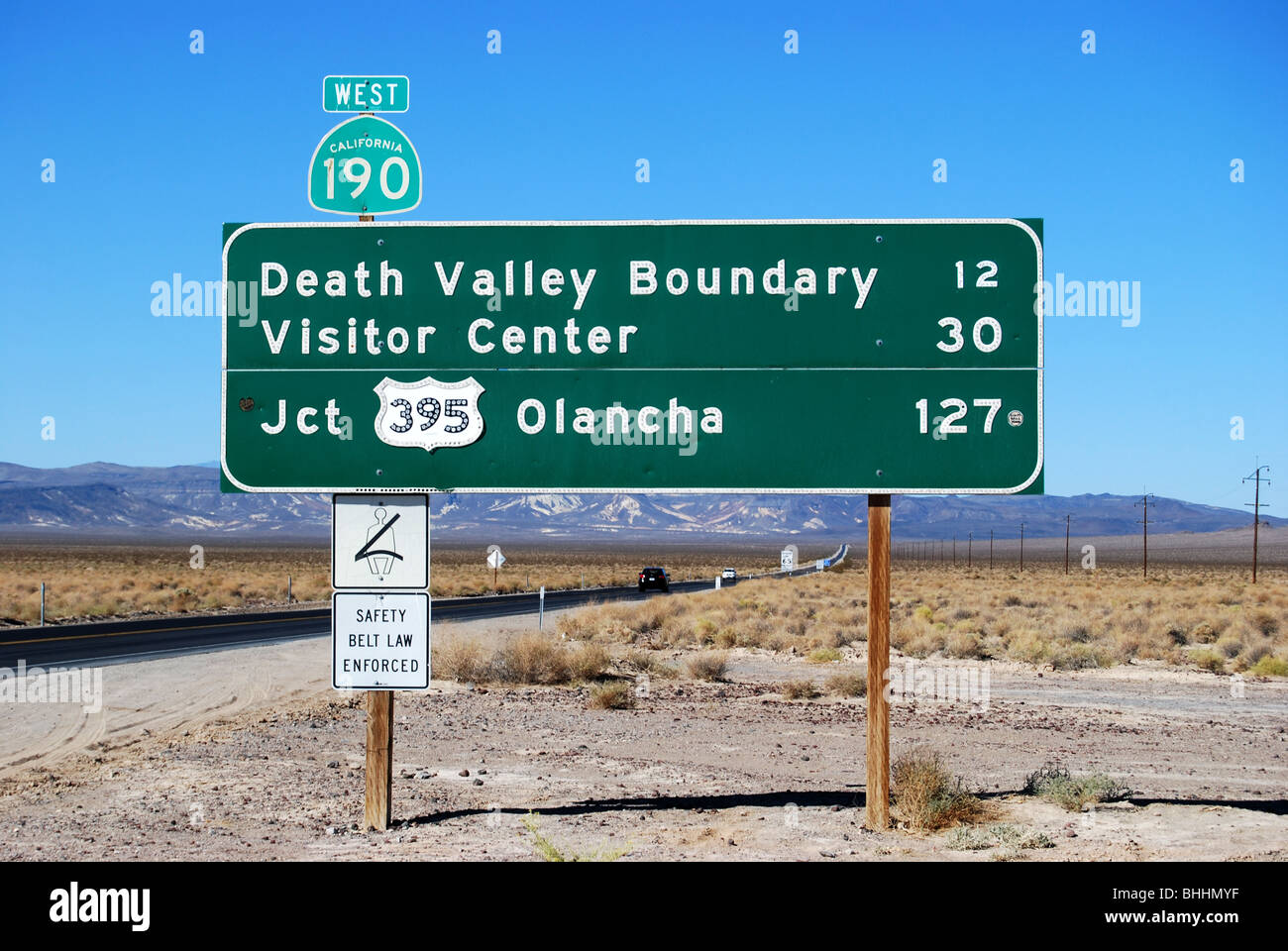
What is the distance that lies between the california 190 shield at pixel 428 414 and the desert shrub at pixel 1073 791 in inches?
220

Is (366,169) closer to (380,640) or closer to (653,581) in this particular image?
(380,640)

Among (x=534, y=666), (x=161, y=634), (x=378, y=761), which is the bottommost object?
(x=161, y=634)

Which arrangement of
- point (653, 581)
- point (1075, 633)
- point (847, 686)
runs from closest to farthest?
point (847, 686)
point (1075, 633)
point (653, 581)

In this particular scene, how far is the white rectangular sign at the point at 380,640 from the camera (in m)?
8.31

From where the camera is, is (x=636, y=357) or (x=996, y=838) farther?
(x=636, y=357)

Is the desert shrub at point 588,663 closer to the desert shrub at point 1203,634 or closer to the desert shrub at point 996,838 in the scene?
the desert shrub at point 996,838

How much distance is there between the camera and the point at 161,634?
102ft

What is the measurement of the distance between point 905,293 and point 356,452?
13.9 feet

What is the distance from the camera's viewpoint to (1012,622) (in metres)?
30.3

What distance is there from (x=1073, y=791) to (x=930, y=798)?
153cm

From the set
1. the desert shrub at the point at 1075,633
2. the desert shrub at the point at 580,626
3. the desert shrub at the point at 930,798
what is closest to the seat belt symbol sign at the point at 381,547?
the desert shrub at the point at 930,798

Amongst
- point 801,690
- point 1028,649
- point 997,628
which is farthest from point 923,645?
point 801,690
